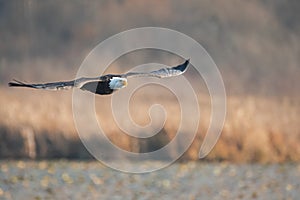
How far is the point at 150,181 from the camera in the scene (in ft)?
88.2

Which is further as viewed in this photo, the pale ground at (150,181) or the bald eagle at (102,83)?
the pale ground at (150,181)

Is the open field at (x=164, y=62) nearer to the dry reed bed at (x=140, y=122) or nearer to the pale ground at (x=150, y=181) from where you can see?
the dry reed bed at (x=140, y=122)

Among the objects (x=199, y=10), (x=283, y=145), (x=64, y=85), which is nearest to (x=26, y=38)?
(x=199, y=10)

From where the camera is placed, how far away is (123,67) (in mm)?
30172

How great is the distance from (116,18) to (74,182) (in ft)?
22.5

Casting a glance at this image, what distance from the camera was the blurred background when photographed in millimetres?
27906

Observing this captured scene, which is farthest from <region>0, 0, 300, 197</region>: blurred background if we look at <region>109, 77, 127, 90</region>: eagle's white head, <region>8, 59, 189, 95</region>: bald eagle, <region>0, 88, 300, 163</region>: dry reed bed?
<region>109, 77, 127, 90</region>: eagle's white head

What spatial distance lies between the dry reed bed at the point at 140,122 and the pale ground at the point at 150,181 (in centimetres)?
30

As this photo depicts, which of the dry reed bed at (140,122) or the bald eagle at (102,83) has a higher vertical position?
the bald eagle at (102,83)

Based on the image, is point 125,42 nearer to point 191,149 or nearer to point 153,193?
point 191,149

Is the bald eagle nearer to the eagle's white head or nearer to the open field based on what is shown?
the eagle's white head

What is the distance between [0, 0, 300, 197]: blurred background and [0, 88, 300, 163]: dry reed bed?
2 cm

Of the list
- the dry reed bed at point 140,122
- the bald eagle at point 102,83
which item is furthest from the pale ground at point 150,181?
the bald eagle at point 102,83

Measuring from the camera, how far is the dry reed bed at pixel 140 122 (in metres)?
27.5
